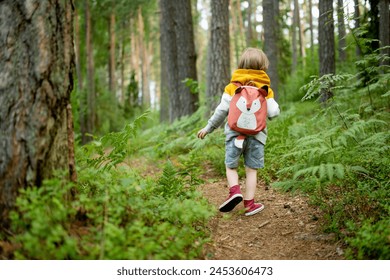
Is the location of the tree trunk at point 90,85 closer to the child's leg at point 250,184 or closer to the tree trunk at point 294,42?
the tree trunk at point 294,42

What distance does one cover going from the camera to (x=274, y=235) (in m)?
3.57

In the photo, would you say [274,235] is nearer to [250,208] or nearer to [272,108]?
[250,208]

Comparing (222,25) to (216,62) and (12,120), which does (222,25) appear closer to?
(216,62)

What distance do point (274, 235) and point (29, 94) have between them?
2.66m

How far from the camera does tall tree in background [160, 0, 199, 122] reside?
9.77m

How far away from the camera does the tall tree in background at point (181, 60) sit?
977 centimetres

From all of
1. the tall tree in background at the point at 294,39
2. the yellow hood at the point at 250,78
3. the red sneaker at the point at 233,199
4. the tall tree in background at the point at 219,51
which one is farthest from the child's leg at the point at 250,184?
the tall tree in background at the point at 294,39

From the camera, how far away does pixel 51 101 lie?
2.60 m

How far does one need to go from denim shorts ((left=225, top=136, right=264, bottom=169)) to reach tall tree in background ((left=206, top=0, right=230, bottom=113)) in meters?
3.86

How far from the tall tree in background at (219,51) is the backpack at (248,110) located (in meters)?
3.99

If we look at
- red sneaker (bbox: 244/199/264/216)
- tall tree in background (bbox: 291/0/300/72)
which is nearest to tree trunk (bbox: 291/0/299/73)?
tall tree in background (bbox: 291/0/300/72)

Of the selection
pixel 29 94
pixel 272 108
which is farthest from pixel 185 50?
pixel 29 94

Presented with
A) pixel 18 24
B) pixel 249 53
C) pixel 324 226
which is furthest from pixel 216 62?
pixel 18 24
